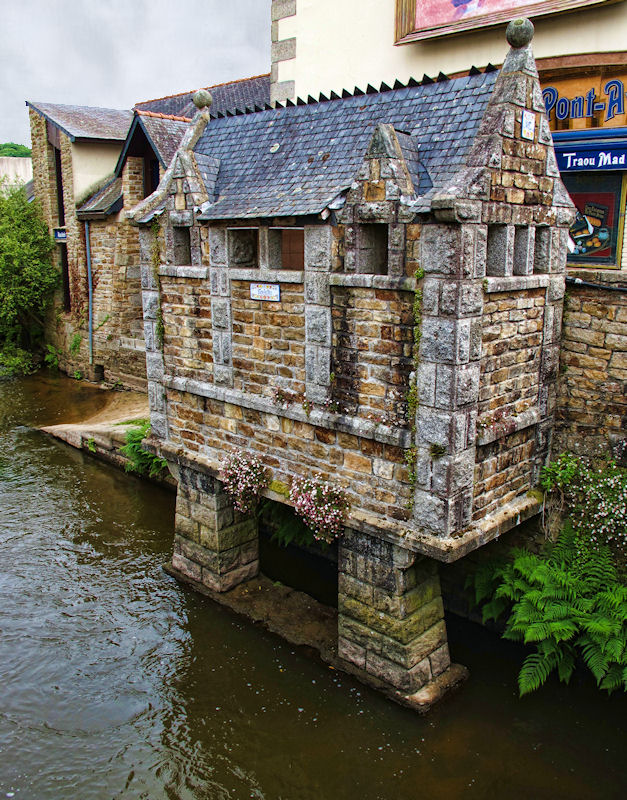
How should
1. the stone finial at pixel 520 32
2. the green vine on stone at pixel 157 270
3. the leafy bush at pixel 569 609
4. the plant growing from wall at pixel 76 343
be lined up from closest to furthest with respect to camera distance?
the stone finial at pixel 520 32
the leafy bush at pixel 569 609
the green vine on stone at pixel 157 270
the plant growing from wall at pixel 76 343

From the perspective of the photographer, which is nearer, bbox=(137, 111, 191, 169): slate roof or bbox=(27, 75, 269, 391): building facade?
bbox=(137, 111, 191, 169): slate roof

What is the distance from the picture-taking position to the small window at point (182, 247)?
7.48 metres

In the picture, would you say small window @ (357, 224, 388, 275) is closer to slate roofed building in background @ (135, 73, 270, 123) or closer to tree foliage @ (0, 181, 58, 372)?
slate roofed building in background @ (135, 73, 270, 123)

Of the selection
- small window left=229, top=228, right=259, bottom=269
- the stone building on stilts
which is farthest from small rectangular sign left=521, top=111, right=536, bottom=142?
Result: small window left=229, top=228, right=259, bottom=269

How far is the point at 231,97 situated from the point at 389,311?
1465cm

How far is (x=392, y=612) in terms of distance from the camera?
6156 mm

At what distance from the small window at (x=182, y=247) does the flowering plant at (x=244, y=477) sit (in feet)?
7.29

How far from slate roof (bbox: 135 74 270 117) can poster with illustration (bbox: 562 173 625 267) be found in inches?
377

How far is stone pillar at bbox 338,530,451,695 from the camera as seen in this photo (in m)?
6.10

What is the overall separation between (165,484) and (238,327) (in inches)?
241

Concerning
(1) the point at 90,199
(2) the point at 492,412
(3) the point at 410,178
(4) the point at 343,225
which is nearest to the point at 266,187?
(4) the point at 343,225

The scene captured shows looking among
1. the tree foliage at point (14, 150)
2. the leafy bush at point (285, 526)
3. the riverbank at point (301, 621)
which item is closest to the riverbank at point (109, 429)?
the leafy bush at point (285, 526)

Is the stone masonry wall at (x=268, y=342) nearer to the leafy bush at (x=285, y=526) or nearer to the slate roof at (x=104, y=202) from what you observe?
the leafy bush at (x=285, y=526)

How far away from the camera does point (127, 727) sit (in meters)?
6.41
